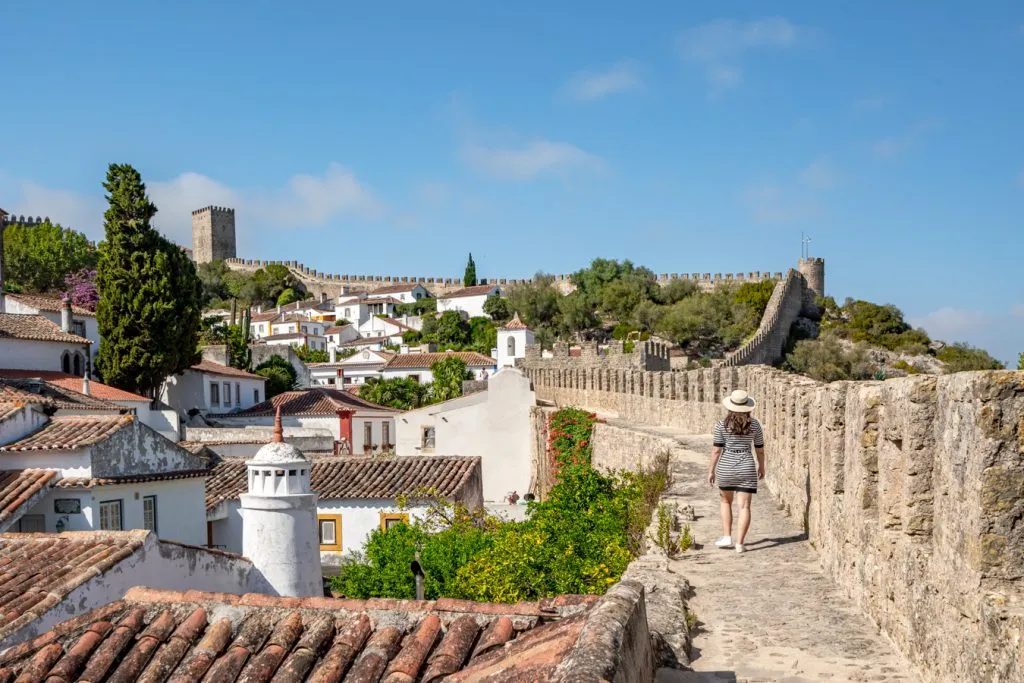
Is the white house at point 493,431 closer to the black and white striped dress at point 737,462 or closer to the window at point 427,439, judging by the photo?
the window at point 427,439

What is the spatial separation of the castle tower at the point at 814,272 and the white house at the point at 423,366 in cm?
3876

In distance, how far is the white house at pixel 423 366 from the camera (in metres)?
60.7

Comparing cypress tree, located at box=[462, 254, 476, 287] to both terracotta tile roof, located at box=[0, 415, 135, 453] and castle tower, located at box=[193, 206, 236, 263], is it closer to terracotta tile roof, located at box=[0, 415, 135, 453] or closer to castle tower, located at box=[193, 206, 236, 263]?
castle tower, located at box=[193, 206, 236, 263]

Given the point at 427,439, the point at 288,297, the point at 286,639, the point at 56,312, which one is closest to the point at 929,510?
the point at 286,639

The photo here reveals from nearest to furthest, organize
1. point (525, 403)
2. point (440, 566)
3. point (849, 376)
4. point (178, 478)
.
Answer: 1. point (440, 566)
2. point (178, 478)
3. point (525, 403)
4. point (849, 376)

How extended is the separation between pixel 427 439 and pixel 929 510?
2672cm

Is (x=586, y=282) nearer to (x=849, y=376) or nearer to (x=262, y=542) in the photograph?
(x=849, y=376)

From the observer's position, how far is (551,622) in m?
4.34

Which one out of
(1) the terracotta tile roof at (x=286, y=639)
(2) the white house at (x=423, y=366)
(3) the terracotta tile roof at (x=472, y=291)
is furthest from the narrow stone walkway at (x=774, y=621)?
(3) the terracotta tile roof at (x=472, y=291)

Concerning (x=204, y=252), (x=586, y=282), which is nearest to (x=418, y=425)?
(x=586, y=282)

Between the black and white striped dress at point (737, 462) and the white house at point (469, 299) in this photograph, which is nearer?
the black and white striped dress at point (737, 462)

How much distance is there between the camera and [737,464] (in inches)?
329

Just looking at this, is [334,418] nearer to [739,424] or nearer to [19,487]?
[19,487]

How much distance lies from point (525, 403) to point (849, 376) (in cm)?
3561
